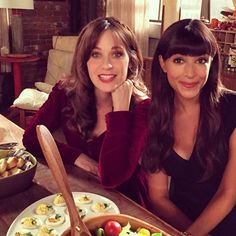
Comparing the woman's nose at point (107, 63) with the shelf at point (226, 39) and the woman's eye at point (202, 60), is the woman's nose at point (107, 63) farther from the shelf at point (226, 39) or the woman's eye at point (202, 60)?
the shelf at point (226, 39)

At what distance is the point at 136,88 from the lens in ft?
4.74

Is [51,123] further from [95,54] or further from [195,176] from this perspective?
[195,176]

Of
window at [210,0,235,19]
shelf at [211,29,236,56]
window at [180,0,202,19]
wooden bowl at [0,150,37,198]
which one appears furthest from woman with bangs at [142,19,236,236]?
window at [180,0,202,19]

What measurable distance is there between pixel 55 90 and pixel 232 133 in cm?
74

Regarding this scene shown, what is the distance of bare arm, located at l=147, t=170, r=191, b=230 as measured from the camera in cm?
128

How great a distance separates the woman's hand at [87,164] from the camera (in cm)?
131

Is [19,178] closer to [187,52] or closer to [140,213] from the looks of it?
[140,213]

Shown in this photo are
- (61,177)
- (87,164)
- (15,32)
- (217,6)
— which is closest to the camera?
(61,177)

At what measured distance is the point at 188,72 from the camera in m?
1.17

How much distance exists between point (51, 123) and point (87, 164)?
0.90ft

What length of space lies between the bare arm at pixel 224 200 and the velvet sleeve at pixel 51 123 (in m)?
0.51

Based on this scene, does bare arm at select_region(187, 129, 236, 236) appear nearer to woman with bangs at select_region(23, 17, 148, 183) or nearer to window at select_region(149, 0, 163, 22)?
woman with bangs at select_region(23, 17, 148, 183)

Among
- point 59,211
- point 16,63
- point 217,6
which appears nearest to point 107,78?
point 59,211

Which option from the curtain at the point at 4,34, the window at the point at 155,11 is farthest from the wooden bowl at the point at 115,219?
the curtain at the point at 4,34
